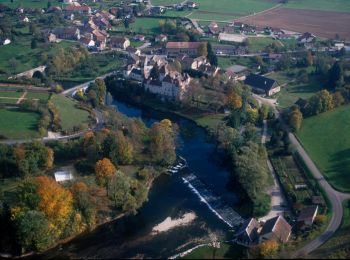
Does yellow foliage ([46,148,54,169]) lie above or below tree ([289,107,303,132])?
below

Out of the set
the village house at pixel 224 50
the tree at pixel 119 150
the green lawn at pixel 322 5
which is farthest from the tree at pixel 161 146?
the green lawn at pixel 322 5

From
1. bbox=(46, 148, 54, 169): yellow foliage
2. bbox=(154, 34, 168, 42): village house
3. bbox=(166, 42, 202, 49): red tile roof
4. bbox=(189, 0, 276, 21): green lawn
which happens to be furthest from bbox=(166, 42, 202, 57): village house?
bbox=(46, 148, 54, 169): yellow foliage

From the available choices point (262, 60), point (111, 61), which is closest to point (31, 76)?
point (111, 61)

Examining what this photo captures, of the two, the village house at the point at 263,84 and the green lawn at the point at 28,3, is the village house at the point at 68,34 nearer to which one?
the green lawn at the point at 28,3

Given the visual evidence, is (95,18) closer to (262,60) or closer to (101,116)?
(262,60)

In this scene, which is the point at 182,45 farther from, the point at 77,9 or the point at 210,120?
the point at 77,9

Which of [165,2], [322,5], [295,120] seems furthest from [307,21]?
[295,120]

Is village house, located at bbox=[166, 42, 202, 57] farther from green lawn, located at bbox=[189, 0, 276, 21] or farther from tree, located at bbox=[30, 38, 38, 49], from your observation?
green lawn, located at bbox=[189, 0, 276, 21]

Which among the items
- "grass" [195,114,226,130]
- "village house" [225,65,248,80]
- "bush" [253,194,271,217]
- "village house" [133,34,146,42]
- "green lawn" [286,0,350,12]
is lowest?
"grass" [195,114,226,130]
